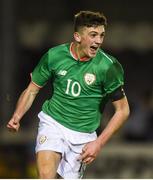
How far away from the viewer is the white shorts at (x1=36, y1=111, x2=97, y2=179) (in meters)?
9.65

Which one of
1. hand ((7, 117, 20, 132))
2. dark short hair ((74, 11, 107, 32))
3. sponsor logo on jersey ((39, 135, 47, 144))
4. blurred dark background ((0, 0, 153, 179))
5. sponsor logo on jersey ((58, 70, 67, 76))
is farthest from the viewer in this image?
blurred dark background ((0, 0, 153, 179))

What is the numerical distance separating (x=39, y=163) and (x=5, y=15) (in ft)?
25.4

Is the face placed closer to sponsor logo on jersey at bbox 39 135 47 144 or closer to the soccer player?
the soccer player

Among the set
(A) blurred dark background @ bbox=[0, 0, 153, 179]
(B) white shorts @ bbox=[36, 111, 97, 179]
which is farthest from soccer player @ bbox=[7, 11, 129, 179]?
(A) blurred dark background @ bbox=[0, 0, 153, 179]

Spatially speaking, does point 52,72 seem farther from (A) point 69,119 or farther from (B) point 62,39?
(B) point 62,39

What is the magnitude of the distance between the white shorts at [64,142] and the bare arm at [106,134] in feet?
0.99

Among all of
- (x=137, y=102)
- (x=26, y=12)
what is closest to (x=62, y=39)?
(x=26, y=12)

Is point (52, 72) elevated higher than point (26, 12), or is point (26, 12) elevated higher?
point (52, 72)

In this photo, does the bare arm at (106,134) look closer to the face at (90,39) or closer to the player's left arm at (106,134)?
the player's left arm at (106,134)

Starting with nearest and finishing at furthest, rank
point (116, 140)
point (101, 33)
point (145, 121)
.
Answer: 1. point (101, 33)
2. point (145, 121)
3. point (116, 140)

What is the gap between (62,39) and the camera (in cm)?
1716

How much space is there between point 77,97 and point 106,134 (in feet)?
1.32

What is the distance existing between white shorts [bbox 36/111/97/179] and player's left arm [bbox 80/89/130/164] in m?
0.23

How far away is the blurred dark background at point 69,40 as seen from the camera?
16.1 metres
